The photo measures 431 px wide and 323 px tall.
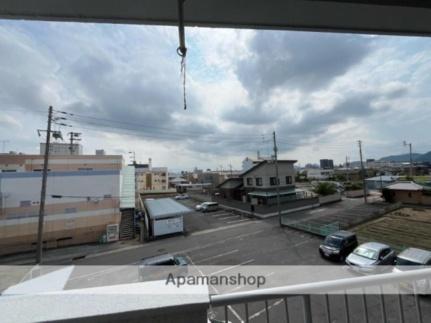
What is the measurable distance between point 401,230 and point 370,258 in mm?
6334

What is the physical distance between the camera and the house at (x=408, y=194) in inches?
642

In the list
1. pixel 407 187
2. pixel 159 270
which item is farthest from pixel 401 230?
pixel 159 270

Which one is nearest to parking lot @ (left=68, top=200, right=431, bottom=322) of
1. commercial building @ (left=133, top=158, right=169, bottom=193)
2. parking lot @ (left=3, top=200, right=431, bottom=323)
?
parking lot @ (left=3, top=200, right=431, bottom=323)

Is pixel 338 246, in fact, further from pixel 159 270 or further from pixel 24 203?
pixel 24 203

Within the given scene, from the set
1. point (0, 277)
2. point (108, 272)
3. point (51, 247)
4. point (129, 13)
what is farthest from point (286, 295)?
point (51, 247)

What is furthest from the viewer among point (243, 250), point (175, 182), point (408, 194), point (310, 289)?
point (175, 182)

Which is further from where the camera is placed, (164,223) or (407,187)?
(407,187)

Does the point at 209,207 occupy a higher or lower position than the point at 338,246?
higher

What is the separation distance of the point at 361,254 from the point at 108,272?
30.4 ft

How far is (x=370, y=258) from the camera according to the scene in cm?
670

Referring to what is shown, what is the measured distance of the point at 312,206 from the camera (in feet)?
59.9

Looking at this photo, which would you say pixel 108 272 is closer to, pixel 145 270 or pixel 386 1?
pixel 145 270

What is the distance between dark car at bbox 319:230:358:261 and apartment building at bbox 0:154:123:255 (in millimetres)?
12493

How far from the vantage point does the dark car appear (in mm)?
7844
